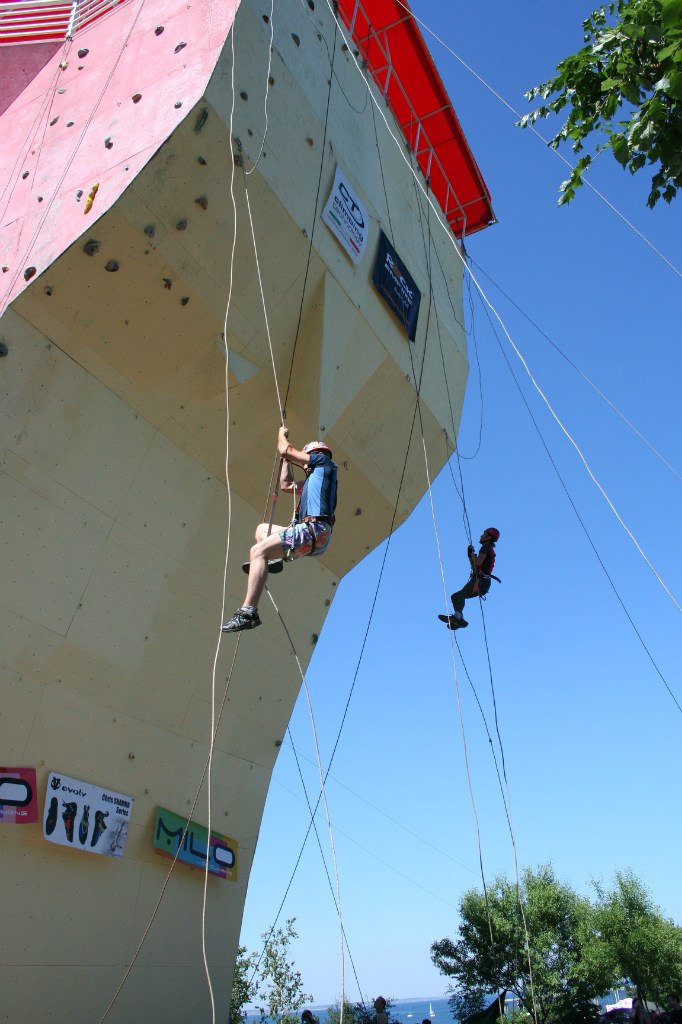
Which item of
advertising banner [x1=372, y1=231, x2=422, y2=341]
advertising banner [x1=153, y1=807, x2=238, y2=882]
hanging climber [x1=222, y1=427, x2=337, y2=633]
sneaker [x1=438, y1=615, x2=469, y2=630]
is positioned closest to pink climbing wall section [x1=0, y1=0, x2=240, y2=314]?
hanging climber [x1=222, y1=427, x2=337, y2=633]

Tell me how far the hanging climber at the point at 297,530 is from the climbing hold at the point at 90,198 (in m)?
2.47

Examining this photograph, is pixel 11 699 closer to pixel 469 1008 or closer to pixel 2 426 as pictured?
pixel 2 426

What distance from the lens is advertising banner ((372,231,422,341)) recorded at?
8.99m

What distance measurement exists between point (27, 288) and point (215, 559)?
3.10 metres

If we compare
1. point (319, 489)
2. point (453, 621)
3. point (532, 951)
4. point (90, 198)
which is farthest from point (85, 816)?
point (532, 951)

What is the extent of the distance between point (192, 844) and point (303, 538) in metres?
3.65

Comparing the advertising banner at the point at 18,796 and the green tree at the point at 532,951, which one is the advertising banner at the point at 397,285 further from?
the green tree at the point at 532,951

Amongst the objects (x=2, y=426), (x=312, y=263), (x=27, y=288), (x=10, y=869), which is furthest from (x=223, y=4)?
→ (x=10, y=869)

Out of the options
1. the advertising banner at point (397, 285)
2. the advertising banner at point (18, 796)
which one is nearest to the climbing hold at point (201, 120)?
the advertising banner at point (397, 285)

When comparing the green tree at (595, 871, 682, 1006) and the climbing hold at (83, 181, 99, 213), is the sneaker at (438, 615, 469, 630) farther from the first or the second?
the green tree at (595, 871, 682, 1006)

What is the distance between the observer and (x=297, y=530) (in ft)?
19.4

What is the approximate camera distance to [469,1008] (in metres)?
23.9

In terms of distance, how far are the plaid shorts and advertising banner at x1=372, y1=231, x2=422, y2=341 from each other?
393cm

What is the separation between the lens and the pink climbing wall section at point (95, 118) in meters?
6.59
